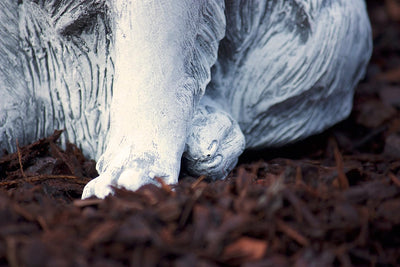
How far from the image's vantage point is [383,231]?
940mm

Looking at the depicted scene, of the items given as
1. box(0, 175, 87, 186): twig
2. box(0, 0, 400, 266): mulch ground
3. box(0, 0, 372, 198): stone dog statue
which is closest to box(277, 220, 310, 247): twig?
box(0, 0, 400, 266): mulch ground

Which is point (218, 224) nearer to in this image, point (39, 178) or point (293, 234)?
point (293, 234)

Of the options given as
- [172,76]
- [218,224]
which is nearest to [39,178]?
[172,76]

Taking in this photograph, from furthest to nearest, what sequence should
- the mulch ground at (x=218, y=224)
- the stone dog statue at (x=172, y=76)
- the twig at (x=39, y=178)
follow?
the twig at (x=39, y=178)
the stone dog statue at (x=172, y=76)
the mulch ground at (x=218, y=224)

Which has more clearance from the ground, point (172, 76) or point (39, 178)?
point (172, 76)

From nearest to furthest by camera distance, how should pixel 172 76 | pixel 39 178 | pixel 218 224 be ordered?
pixel 218 224
pixel 172 76
pixel 39 178

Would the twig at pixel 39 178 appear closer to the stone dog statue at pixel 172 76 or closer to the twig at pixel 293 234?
the stone dog statue at pixel 172 76

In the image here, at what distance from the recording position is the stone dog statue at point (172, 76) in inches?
44.9

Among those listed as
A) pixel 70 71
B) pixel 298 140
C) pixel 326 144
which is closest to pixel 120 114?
pixel 70 71

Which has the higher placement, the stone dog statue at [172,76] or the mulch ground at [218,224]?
the stone dog statue at [172,76]

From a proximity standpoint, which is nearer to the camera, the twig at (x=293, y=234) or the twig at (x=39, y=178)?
the twig at (x=293, y=234)

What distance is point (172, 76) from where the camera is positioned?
1.17 m

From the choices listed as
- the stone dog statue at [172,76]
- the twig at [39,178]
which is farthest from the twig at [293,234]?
the twig at [39,178]

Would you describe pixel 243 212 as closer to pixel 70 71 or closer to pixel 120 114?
pixel 120 114
